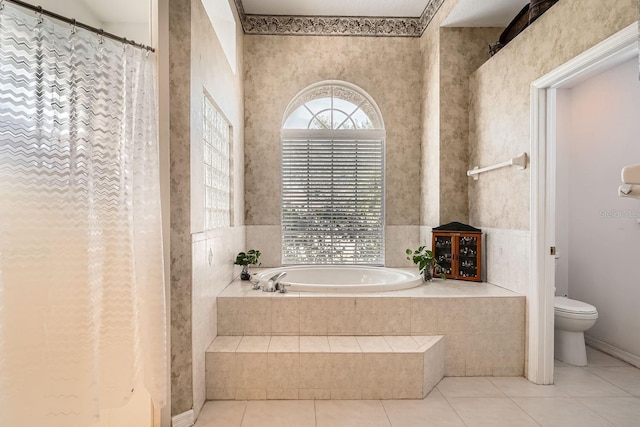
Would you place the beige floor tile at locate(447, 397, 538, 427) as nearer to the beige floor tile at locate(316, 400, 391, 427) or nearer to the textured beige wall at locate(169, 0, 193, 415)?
the beige floor tile at locate(316, 400, 391, 427)

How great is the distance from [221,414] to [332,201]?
2334 millimetres

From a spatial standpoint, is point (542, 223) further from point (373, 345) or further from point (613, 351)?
point (613, 351)

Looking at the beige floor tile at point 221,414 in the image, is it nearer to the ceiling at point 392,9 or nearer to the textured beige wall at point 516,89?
the textured beige wall at point 516,89

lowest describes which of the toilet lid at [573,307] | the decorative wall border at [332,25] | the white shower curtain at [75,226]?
the toilet lid at [573,307]

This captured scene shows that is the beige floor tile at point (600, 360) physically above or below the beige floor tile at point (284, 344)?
below

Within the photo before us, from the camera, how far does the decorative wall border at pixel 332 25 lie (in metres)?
3.83

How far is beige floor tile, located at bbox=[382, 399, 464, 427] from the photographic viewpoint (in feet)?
6.87

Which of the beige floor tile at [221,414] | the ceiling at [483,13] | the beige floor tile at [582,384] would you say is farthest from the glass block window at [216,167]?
the beige floor tile at [582,384]

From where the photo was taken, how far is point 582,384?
8.41 ft

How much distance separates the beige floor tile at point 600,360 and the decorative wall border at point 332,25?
330cm

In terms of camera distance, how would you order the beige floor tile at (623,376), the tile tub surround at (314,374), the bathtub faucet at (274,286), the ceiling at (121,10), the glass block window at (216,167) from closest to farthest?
the ceiling at (121,10) < the tile tub surround at (314,374) < the beige floor tile at (623,376) < the glass block window at (216,167) < the bathtub faucet at (274,286)

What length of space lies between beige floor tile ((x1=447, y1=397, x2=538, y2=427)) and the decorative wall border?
3.35m

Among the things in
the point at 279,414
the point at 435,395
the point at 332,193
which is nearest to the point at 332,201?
the point at 332,193

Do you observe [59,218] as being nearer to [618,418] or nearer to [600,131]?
[618,418]
